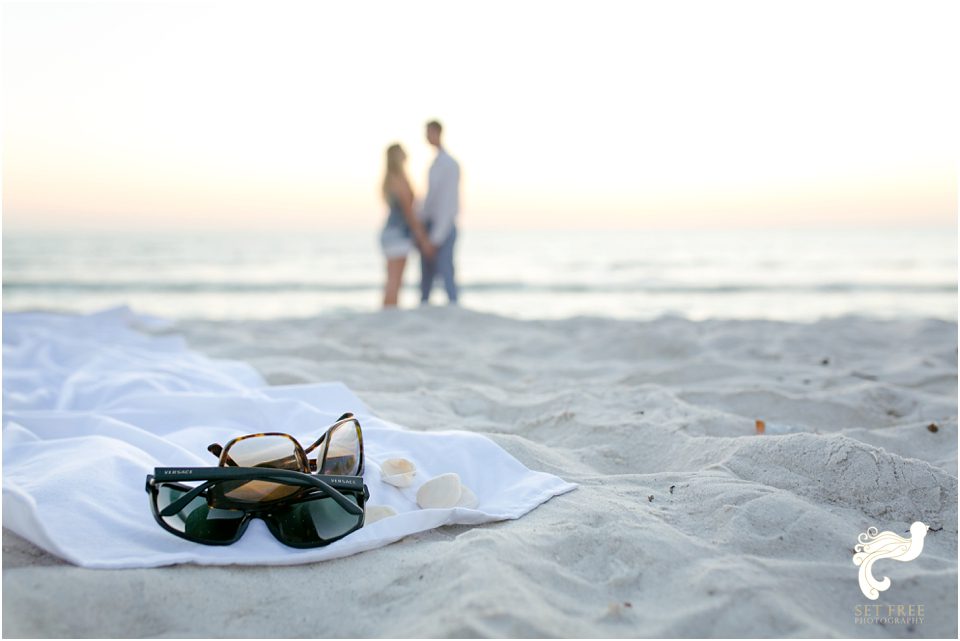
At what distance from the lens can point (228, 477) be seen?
154 centimetres

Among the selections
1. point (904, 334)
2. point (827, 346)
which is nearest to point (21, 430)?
point (827, 346)

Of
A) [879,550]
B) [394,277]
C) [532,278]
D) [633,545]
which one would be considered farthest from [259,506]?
[532,278]

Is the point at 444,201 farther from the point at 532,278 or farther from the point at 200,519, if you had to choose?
the point at 532,278

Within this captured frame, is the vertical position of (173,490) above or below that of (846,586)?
above

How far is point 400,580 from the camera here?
1496 millimetres

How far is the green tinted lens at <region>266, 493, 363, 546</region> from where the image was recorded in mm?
1625

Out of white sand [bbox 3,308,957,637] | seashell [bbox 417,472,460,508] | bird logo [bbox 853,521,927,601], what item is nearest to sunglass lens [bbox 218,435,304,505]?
white sand [bbox 3,308,957,637]

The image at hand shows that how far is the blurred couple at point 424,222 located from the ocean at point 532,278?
146 centimetres

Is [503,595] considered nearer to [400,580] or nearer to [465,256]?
[400,580]

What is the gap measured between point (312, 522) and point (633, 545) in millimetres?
738

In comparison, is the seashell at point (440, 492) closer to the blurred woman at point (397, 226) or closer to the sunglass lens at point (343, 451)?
the sunglass lens at point (343, 451)

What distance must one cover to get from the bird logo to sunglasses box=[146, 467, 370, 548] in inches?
42.9

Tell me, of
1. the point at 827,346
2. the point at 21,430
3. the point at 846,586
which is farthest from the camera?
the point at 827,346

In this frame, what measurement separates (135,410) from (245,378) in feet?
2.46
